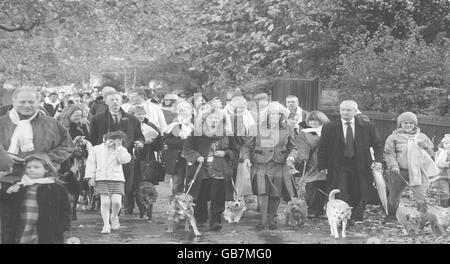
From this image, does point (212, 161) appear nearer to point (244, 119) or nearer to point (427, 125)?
point (244, 119)

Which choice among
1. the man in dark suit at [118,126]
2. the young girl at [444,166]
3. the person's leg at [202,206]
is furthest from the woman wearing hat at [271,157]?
the young girl at [444,166]

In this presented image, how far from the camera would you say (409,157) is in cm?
1305

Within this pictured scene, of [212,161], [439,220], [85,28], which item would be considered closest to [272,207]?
[212,161]

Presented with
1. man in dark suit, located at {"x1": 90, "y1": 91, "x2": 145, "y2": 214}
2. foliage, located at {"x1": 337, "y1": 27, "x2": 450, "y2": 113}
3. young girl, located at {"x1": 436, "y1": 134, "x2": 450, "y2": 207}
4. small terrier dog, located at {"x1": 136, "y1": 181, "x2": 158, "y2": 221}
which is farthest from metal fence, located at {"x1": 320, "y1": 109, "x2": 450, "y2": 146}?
man in dark suit, located at {"x1": 90, "y1": 91, "x2": 145, "y2": 214}

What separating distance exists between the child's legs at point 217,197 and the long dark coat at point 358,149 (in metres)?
1.64

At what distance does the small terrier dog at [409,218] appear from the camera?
1195cm

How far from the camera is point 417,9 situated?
20.6 m

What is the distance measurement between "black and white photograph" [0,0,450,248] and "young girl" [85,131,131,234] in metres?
0.02

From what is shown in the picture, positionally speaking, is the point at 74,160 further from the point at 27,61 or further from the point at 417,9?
the point at 27,61

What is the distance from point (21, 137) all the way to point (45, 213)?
3.25 feet

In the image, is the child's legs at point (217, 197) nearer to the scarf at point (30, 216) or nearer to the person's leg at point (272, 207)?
the person's leg at point (272, 207)

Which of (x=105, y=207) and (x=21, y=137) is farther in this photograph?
(x=105, y=207)
